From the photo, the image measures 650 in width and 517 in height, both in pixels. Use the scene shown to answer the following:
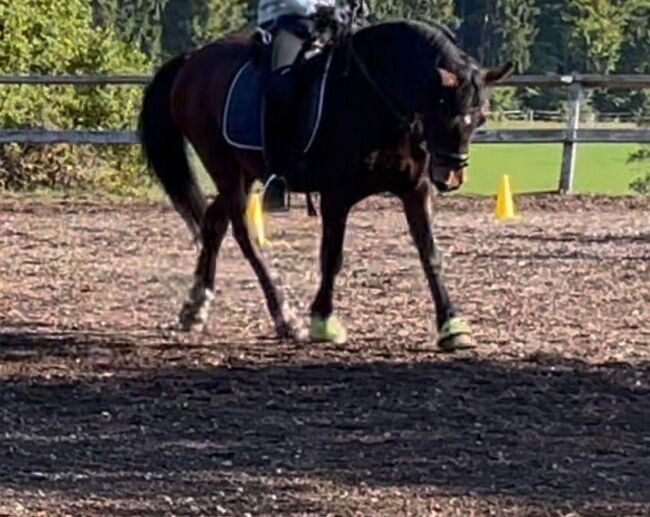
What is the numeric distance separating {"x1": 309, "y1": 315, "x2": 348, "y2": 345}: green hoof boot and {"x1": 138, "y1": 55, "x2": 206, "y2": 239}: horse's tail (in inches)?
56.4

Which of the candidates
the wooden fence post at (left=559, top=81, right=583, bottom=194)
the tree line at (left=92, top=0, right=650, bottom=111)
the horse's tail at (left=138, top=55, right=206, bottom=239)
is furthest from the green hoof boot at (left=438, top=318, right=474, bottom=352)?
the tree line at (left=92, top=0, right=650, bottom=111)

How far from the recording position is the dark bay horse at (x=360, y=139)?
27.4ft

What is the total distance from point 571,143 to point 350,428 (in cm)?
1287

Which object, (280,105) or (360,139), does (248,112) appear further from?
(360,139)

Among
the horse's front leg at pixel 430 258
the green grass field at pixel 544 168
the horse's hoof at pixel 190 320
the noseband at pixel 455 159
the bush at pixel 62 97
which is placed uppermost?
the noseband at pixel 455 159

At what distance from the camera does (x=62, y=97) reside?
25281 millimetres

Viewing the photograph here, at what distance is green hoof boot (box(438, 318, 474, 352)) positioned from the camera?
866 cm

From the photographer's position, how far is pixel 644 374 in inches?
315

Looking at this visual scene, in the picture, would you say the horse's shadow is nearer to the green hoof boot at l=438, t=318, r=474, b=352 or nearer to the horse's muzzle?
the green hoof boot at l=438, t=318, r=474, b=352

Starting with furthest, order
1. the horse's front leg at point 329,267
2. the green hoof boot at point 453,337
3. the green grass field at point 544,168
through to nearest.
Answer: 1. the green grass field at point 544,168
2. the horse's front leg at point 329,267
3. the green hoof boot at point 453,337

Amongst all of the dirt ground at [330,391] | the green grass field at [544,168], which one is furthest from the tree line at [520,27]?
the dirt ground at [330,391]

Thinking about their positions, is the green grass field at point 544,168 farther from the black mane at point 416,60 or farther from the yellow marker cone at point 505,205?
the black mane at point 416,60

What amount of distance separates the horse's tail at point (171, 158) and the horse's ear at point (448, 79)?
2.33 m

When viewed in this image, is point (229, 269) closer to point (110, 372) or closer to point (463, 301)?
point (463, 301)
